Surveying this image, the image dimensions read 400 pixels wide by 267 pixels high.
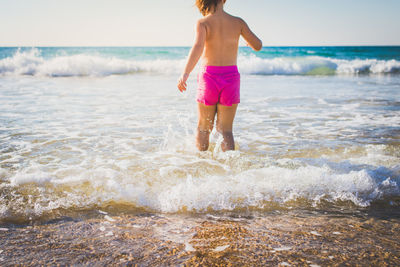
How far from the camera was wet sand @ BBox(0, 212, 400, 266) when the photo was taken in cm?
168

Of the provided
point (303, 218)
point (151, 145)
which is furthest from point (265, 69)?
point (303, 218)

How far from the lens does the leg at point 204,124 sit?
131 inches

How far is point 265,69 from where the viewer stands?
61.6ft

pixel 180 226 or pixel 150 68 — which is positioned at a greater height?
pixel 150 68

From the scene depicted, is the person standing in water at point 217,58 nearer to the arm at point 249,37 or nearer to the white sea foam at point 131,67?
the arm at point 249,37

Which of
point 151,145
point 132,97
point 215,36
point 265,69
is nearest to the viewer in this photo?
point 215,36

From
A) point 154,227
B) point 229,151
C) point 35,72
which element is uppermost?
point 35,72

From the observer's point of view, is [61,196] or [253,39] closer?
[61,196]

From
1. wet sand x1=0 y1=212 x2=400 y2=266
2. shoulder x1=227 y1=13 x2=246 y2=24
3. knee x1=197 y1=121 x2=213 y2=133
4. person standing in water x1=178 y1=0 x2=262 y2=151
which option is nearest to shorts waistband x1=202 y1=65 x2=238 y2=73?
person standing in water x1=178 y1=0 x2=262 y2=151

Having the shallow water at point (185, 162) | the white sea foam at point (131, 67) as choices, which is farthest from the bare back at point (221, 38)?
the white sea foam at point (131, 67)

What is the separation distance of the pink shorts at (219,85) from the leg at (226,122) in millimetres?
76

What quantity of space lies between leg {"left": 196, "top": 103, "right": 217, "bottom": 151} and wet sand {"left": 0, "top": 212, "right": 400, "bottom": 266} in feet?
4.48

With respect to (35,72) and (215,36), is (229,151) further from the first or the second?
(35,72)

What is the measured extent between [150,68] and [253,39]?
17.1 metres
